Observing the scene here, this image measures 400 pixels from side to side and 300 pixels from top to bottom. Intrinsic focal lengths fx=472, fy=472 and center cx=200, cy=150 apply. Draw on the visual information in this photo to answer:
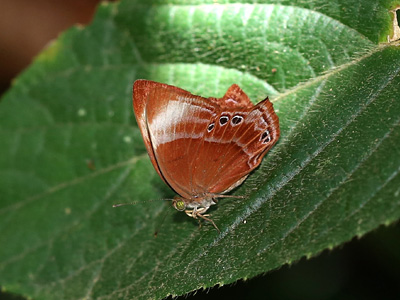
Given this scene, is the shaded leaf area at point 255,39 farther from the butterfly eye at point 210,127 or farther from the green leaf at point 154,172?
the butterfly eye at point 210,127

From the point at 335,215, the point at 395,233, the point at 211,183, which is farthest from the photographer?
the point at 395,233

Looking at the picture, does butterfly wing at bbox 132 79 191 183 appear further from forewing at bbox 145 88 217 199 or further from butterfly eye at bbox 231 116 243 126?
butterfly eye at bbox 231 116 243 126

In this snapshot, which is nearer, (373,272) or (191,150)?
(191,150)

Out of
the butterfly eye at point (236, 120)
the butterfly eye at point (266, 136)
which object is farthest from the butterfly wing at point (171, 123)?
the butterfly eye at point (266, 136)

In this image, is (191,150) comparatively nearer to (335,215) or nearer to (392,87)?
(335,215)

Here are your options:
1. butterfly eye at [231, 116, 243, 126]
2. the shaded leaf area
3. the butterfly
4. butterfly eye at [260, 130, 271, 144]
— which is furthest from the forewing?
the shaded leaf area

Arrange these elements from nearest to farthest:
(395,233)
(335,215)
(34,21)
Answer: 1. (335,215)
2. (395,233)
3. (34,21)

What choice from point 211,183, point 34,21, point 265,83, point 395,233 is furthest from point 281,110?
point 34,21

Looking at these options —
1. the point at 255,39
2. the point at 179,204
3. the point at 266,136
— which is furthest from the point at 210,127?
the point at 255,39
